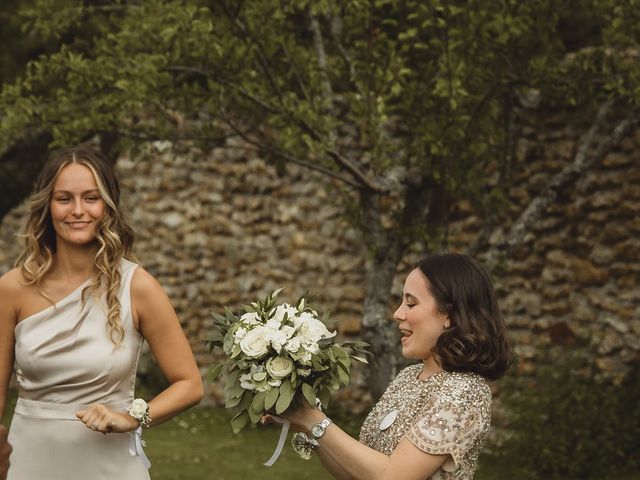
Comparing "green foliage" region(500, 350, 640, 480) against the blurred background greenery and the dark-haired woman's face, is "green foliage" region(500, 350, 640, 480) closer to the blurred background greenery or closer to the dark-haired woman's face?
the blurred background greenery

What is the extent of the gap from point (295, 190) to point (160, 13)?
439 centimetres

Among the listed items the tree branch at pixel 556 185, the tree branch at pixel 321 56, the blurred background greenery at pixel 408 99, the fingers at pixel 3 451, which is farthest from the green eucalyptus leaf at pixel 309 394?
the tree branch at pixel 556 185

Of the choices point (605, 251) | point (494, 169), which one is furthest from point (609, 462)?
point (494, 169)

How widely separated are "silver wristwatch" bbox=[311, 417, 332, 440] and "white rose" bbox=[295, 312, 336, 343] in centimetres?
25

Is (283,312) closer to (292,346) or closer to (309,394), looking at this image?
(292,346)

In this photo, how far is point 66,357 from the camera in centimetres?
313

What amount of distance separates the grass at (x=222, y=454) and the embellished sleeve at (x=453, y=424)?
4.83 meters

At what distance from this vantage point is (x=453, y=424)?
107 inches

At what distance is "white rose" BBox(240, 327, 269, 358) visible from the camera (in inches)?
111

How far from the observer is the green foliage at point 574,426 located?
720 cm

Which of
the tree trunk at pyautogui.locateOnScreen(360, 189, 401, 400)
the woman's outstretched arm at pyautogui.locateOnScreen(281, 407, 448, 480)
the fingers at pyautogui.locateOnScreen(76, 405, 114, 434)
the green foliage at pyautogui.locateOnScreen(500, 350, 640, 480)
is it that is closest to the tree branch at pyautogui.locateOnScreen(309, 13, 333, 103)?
the tree trunk at pyautogui.locateOnScreen(360, 189, 401, 400)

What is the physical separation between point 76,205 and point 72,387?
58 centimetres

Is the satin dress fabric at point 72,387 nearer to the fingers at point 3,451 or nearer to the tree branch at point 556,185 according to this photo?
the fingers at point 3,451

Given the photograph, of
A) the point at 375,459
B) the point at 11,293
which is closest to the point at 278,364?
the point at 375,459
